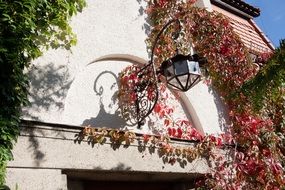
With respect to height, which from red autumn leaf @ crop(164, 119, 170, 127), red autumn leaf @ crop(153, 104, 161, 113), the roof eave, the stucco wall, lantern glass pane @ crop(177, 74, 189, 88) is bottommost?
the stucco wall

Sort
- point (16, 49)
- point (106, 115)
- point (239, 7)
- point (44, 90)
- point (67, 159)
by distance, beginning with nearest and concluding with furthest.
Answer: point (16, 49) < point (67, 159) < point (44, 90) < point (106, 115) < point (239, 7)

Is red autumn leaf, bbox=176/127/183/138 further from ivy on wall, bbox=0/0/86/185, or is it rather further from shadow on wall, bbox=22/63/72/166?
ivy on wall, bbox=0/0/86/185

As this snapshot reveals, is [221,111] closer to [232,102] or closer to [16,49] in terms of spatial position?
[232,102]

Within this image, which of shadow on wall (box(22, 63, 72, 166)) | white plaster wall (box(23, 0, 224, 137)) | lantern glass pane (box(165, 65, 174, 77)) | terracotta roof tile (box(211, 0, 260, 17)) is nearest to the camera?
shadow on wall (box(22, 63, 72, 166))

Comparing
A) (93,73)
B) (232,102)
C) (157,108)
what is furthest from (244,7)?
(93,73)

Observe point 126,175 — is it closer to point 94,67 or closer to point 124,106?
point 124,106

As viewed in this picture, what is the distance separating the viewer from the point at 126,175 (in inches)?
205

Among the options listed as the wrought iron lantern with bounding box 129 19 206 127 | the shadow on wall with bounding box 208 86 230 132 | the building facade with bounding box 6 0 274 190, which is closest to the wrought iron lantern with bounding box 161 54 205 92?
the wrought iron lantern with bounding box 129 19 206 127

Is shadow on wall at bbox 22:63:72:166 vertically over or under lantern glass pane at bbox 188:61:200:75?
under

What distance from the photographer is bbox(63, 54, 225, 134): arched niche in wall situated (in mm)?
5098

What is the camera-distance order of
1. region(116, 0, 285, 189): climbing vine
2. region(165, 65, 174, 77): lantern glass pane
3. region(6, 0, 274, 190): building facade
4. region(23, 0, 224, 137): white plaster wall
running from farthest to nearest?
1. region(116, 0, 285, 189): climbing vine
2. region(165, 65, 174, 77): lantern glass pane
3. region(23, 0, 224, 137): white plaster wall
4. region(6, 0, 274, 190): building facade

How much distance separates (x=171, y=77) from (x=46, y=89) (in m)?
1.49

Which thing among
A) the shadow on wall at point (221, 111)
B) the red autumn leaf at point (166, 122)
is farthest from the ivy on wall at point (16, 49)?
the shadow on wall at point (221, 111)

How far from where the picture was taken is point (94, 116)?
5207mm
